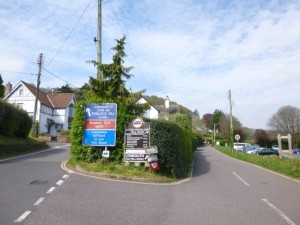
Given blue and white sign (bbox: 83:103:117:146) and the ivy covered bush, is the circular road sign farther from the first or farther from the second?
blue and white sign (bbox: 83:103:117:146)

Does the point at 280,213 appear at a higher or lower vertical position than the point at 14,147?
lower

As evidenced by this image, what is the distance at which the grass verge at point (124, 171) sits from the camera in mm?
13690

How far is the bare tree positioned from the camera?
262 feet

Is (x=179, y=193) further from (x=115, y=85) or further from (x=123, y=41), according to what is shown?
(x=123, y=41)

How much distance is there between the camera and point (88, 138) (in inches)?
627

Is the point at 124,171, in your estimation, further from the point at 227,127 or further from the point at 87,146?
the point at 227,127

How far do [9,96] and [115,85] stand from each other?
43353 mm

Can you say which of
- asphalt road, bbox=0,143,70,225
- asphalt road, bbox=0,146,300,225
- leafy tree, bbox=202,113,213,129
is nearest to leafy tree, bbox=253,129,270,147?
leafy tree, bbox=202,113,213,129

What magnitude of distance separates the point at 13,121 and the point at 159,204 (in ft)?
70.7

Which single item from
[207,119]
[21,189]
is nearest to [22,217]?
[21,189]

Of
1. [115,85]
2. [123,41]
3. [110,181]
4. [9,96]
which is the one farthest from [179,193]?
[9,96]

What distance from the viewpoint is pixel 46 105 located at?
5819cm

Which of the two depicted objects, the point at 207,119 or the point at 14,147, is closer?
the point at 14,147

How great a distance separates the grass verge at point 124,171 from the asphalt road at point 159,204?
99 cm
